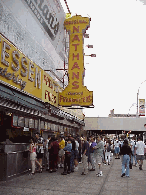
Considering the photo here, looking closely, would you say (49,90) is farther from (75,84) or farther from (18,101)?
(18,101)

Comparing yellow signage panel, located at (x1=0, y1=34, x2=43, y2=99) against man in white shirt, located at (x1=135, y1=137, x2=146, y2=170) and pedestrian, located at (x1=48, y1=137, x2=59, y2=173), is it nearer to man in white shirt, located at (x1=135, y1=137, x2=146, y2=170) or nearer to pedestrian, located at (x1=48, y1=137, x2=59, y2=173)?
pedestrian, located at (x1=48, y1=137, x2=59, y2=173)

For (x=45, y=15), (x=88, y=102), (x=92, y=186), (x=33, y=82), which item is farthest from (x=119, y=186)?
(x=45, y=15)

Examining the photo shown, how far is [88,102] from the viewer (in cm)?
1634

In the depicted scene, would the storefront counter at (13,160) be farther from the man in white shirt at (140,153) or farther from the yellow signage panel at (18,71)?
the man in white shirt at (140,153)

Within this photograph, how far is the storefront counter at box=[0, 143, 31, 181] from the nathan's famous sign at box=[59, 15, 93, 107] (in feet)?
A: 17.4

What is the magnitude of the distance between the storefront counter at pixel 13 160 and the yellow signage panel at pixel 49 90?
11.3 ft

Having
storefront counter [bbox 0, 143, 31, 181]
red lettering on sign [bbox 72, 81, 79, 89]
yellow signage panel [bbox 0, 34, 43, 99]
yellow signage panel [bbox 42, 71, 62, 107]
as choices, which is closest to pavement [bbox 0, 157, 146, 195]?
storefront counter [bbox 0, 143, 31, 181]

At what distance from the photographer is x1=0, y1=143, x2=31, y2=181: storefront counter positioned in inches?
394

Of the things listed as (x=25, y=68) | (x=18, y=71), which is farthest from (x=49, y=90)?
(x=18, y=71)

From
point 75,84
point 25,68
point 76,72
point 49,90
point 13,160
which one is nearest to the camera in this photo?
point 13,160

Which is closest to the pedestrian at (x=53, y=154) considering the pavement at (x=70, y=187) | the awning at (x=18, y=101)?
the awning at (x=18, y=101)

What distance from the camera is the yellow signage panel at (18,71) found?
9.52 metres

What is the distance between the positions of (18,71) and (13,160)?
3.74 metres

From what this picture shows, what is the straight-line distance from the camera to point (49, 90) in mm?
15508
